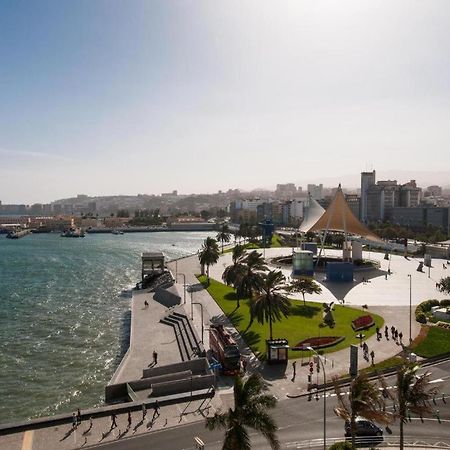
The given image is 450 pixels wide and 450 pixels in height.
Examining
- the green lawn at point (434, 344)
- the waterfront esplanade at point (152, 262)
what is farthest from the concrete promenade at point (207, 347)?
the waterfront esplanade at point (152, 262)

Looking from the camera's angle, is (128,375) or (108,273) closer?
(128,375)

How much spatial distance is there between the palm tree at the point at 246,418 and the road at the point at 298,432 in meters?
6.15

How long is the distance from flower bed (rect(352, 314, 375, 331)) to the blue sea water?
19.1 metres

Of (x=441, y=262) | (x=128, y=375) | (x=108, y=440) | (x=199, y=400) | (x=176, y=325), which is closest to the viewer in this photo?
(x=108, y=440)

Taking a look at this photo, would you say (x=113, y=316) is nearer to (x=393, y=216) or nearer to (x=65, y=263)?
(x=65, y=263)

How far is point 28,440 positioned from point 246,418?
1186 cm

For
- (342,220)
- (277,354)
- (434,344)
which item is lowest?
(434,344)

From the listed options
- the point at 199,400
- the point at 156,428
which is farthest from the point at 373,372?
the point at 156,428

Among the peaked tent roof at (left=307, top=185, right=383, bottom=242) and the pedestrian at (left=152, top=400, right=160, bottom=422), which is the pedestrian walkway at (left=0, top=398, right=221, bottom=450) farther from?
the peaked tent roof at (left=307, top=185, right=383, bottom=242)

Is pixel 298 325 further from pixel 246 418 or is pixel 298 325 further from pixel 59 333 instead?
pixel 246 418

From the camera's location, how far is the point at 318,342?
33.4 meters

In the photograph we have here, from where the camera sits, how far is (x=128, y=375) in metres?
30.5

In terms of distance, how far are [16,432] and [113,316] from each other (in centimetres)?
2794

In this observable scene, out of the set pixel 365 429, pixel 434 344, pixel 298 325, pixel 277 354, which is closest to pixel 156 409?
pixel 277 354
